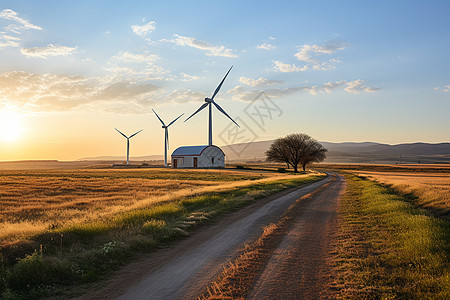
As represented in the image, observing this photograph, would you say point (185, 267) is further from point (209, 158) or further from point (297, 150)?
point (297, 150)

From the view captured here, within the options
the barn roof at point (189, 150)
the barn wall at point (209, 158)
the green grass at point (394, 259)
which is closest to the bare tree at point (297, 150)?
the barn wall at point (209, 158)

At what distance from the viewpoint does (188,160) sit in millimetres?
97438

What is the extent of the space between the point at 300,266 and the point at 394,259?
3.02 meters

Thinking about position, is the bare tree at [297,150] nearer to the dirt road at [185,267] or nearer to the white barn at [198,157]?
the white barn at [198,157]

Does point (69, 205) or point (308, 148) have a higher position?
point (308, 148)

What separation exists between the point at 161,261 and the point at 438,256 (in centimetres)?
834

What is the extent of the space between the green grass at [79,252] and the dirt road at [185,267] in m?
0.82

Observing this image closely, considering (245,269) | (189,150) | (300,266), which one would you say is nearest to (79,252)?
(245,269)

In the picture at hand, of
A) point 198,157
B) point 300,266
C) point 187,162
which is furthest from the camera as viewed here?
point 187,162

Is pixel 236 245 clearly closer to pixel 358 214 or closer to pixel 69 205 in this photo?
pixel 358 214

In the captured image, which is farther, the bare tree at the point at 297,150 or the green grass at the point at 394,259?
the bare tree at the point at 297,150

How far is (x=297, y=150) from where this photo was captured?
336ft

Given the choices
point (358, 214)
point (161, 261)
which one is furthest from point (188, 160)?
point (161, 261)

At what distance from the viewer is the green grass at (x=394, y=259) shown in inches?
288
